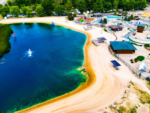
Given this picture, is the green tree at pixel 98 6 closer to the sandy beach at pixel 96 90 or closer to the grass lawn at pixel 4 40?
the sandy beach at pixel 96 90

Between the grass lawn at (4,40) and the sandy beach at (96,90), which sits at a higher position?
the grass lawn at (4,40)

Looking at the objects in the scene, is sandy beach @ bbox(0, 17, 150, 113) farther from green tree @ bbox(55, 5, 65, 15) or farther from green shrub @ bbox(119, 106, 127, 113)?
green tree @ bbox(55, 5, 65, 15)

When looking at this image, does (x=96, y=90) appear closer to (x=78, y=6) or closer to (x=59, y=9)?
(x=59, y=9)

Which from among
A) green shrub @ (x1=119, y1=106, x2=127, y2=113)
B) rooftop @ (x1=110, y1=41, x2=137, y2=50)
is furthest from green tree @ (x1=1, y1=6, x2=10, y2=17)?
green shrub @ (x1=119, y1=106, x2=127, y2=113)

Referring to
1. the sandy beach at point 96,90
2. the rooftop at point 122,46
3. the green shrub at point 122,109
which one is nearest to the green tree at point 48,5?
the sandy beach at point 96,90

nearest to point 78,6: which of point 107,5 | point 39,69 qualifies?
point 107,5

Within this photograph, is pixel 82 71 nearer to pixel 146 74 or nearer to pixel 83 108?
pixel 83 108

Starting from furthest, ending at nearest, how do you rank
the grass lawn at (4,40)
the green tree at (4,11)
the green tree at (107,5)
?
1. the green tree at (107,5)
2. the green tree at (4,11)
3. the grass lawn at (4,40)

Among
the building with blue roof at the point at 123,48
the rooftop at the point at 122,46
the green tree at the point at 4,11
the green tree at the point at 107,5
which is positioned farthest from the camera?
the green tree at the point at 107,5

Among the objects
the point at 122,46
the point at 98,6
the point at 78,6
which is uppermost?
the point at 78,6
